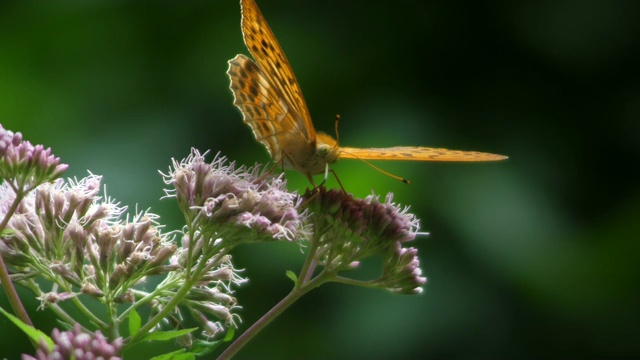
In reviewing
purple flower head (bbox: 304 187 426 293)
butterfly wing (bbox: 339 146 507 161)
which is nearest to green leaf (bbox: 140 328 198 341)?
purple flower head (bbox: 304 187 426 293)

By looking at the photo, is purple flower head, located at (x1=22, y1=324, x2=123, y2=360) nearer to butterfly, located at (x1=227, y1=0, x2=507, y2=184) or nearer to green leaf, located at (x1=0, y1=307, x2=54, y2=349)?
green leaf, located at (x1=0, y1=307, x2=54, y2=349)

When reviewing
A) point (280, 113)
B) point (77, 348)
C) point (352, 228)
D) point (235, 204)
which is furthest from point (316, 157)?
point (77, 348)

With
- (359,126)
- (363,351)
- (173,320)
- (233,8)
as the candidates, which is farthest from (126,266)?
(233,8)

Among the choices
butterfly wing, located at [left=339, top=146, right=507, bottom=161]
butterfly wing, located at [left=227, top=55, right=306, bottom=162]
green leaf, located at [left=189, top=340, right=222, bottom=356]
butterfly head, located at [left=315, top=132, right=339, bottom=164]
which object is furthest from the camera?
butterfly head, located at [left=315, top=132, right=339, bottom=164]

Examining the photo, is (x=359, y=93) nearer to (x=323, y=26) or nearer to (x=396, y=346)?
(x=323, y=26)

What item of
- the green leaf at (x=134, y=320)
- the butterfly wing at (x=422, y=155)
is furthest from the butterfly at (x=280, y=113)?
the green leaf at (x=134, y=320)

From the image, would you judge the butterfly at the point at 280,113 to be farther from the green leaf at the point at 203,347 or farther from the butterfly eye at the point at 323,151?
the green leaf at the point at 203,347
